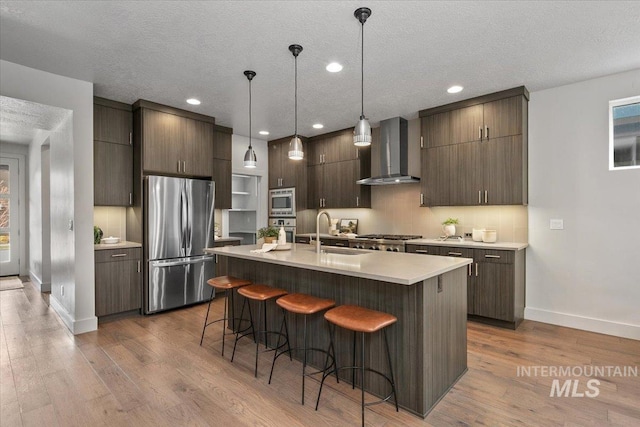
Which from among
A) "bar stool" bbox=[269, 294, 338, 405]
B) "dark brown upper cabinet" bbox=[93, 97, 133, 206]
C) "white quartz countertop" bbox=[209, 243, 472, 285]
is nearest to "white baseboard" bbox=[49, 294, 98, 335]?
"dark brown upper cabinet" bbox=[93, 97, 133, 206]

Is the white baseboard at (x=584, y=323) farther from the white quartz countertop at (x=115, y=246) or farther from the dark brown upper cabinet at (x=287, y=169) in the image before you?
the white quartz countertop at (x=115, y=246)

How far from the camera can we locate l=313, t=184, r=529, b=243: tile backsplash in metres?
4.14

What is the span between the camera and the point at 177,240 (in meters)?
4.37

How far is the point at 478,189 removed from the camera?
13.3 feet

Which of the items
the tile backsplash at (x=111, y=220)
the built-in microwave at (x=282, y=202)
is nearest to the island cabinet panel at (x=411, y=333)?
the tile backsplash at (x=111, y=220)

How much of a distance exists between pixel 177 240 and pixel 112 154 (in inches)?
53.4

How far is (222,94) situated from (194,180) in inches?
50.1

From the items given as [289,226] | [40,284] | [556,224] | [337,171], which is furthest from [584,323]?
[40,284]

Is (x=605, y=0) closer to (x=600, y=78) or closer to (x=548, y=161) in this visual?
(x=600, y=78)

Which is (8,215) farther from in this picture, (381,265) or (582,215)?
(582,215)

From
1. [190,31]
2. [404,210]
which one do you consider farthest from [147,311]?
[404,210]

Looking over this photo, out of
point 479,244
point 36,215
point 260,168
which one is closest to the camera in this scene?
point 479,244

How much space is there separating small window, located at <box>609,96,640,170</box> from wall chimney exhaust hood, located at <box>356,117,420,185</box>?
86.2 inches

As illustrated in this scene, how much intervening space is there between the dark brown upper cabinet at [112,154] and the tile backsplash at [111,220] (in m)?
0.38
